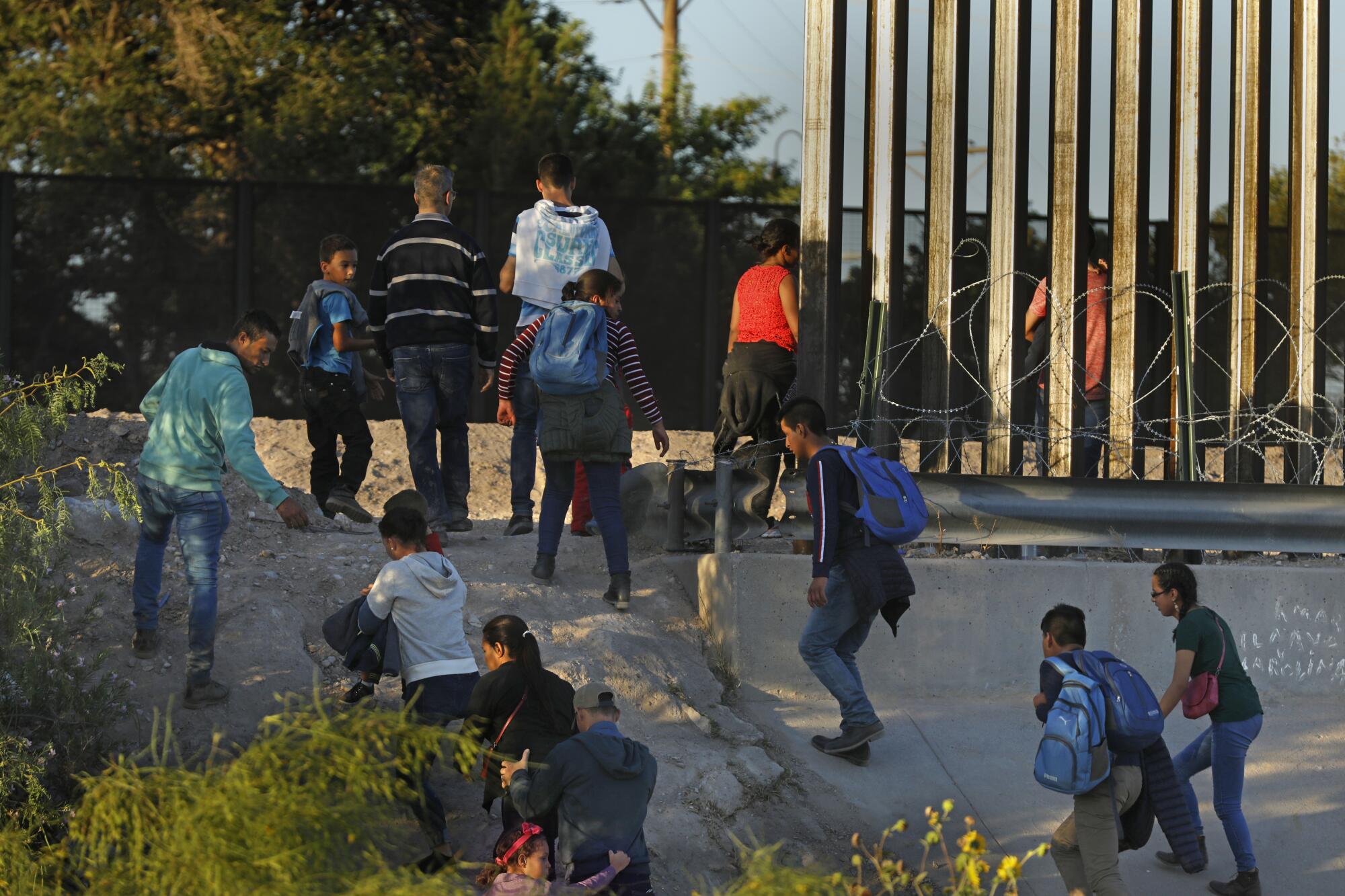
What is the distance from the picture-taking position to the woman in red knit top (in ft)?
26.5

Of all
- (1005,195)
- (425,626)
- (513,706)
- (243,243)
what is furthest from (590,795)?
(243,243)

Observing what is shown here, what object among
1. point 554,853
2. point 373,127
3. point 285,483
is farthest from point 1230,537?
point 373,127

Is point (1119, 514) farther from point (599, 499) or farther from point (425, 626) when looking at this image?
point (425, 626)

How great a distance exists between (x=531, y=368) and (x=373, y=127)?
13.6 metres

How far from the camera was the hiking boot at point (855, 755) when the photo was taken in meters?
6.76

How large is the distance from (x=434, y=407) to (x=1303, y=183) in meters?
5.12

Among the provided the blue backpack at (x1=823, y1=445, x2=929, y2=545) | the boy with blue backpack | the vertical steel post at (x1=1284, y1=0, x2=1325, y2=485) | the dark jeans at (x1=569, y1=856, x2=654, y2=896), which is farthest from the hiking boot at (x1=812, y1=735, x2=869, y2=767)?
the vertical steel post at (x1=1284, y1=0, x2=1325, y2=485)

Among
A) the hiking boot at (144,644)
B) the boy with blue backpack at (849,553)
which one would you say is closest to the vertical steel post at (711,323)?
the boy with blue backpack at (849,553)

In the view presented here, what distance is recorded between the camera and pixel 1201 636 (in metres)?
6.03

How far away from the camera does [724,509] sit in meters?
7.60

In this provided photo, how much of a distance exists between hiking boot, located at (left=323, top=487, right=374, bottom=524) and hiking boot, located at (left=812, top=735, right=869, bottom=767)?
308 centimetres

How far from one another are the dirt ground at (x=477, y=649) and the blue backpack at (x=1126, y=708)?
1341mm

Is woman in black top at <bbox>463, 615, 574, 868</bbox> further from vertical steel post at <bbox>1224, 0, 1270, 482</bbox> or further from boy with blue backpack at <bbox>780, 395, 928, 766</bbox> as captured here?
vertical steel post at <bbox>1224, 0, 1270, 482</bbox>

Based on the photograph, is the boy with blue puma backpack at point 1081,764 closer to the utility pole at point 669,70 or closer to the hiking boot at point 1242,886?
the hiking boot at point 1242,886
